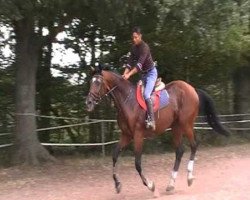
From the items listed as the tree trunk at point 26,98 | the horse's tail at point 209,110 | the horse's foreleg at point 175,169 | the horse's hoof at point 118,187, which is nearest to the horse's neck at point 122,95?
the horse's hoof at point 118,187

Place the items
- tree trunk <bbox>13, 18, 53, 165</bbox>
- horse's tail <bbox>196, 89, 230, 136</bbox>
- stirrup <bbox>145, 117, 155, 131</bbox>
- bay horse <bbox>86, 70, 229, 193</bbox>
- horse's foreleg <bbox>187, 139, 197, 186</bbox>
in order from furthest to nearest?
tree trunk <bbox>13, 18, 53, 165</bbox> < horse's tail <bbox>196, 89, 230, 136</bbox> < horse's foreleg <bbox>187, 139, 197, 186</bbox> < stirrup <bbox>145, 117, 155, 131</bbox> < bay horse <bbox>86, 70, 229, 193</bbox>

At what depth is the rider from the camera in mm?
9211

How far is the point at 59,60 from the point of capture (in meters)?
17.1

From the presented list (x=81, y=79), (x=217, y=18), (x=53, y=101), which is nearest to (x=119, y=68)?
(x=81, y=79)

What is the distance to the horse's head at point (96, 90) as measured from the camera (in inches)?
346

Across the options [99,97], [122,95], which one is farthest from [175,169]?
[99,97]

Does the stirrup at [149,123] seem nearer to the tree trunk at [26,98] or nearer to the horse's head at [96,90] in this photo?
the horse's head at [96,90]

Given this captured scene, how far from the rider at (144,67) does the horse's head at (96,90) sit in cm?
53

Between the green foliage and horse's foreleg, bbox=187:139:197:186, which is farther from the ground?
the green foliage

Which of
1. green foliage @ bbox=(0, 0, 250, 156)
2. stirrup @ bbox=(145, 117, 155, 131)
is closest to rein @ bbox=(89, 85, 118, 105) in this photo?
stirrup @ bbox=(145, 117, 155, 131)

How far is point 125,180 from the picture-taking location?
10.9 m

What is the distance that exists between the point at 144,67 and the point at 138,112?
35.1 inches

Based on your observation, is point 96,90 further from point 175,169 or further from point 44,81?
point 44,81

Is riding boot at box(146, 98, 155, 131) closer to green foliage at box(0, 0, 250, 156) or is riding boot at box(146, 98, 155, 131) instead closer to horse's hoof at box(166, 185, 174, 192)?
horse's hoof at box(166, 185, 174, 192)
